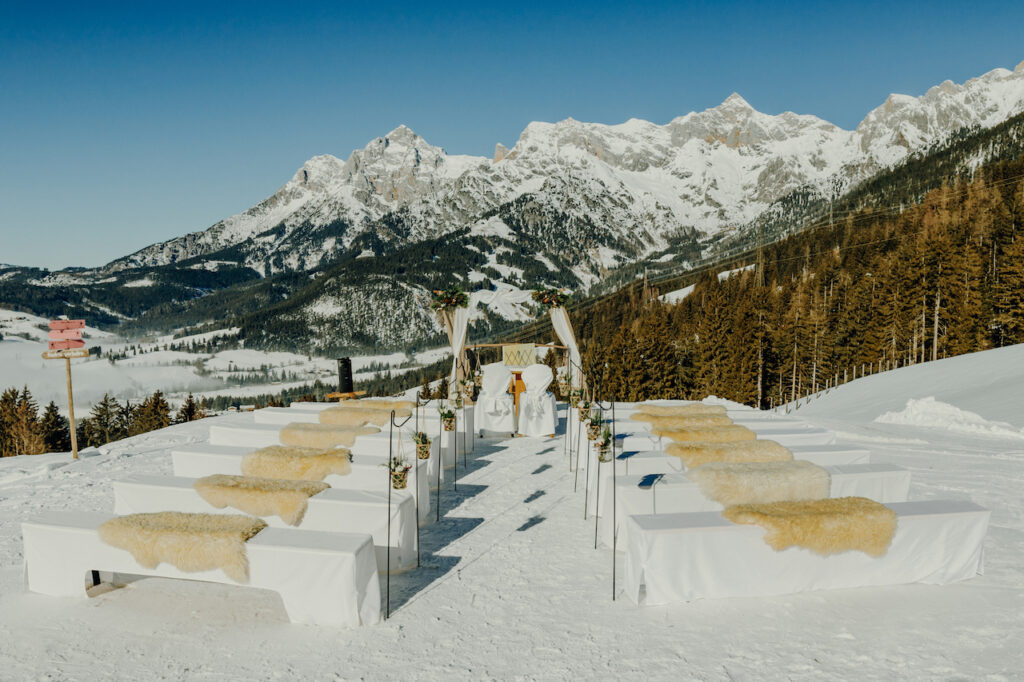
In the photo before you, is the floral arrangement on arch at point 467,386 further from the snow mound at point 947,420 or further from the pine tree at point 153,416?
the pine tree at point 153,416

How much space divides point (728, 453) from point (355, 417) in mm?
7536

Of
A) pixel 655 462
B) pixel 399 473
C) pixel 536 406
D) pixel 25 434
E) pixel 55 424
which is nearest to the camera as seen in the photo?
pixel 399 473

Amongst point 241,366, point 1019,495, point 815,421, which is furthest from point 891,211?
point 241,366

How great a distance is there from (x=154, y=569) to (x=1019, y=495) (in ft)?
40.5

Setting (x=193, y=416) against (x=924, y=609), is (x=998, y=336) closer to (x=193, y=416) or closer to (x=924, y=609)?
(x=924, y=609)

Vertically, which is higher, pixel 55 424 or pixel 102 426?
pixel 55 424

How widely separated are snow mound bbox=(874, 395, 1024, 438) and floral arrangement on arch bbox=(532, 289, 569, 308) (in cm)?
1038

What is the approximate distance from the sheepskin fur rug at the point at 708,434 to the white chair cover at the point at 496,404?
5625 millimetres

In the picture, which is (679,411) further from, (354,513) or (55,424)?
(55,424)

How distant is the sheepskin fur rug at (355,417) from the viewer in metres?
12.0

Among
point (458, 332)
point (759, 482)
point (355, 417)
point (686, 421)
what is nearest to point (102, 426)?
point (458, 332)

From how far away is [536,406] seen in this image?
48.9 ft

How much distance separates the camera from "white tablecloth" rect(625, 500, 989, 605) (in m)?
5.64

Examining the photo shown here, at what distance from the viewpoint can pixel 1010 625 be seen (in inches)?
207
